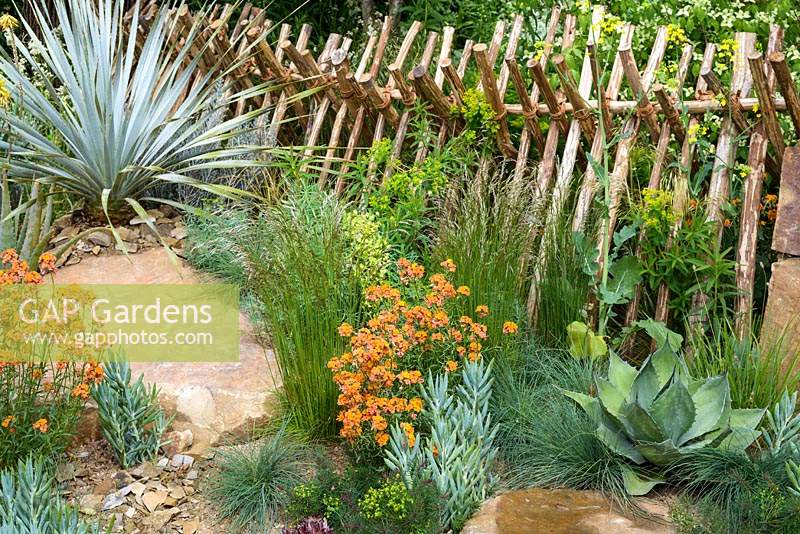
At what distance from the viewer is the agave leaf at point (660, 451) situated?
11.3 feet

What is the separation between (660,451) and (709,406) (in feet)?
0.82

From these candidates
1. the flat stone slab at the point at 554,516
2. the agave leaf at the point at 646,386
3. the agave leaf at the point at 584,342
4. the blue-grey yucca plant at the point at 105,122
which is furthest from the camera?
the blue-grey yucca plant at the point at 105,122

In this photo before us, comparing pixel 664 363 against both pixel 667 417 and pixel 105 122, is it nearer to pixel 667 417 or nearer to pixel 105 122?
pixel 667 417

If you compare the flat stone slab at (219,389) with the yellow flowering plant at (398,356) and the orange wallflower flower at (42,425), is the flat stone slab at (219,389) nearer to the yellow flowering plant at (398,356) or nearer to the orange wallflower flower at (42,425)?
the yellow flowering plant at (398,356)

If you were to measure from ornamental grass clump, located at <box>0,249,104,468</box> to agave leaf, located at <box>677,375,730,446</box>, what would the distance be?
215 centimetres

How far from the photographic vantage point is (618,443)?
3.54m

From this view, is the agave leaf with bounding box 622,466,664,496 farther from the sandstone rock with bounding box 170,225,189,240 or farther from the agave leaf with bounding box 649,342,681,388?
the sandstone rock with bounding box 170,225,189,240

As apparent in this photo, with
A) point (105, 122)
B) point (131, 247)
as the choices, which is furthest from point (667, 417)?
point (105, 122)

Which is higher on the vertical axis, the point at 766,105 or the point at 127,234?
the point at 766,105

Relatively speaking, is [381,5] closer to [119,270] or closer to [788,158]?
[119,270]

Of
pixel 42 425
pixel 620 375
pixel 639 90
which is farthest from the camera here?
pixel 639 90

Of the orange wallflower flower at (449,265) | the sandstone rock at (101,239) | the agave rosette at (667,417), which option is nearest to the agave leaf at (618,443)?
the agave rosette at (667,417)

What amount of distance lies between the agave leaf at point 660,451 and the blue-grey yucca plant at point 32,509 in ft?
6.15

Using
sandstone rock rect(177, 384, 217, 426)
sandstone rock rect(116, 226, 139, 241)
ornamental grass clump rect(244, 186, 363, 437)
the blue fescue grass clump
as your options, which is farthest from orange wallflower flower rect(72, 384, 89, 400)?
sandstone rock rect(116, 226, 139, 241)
